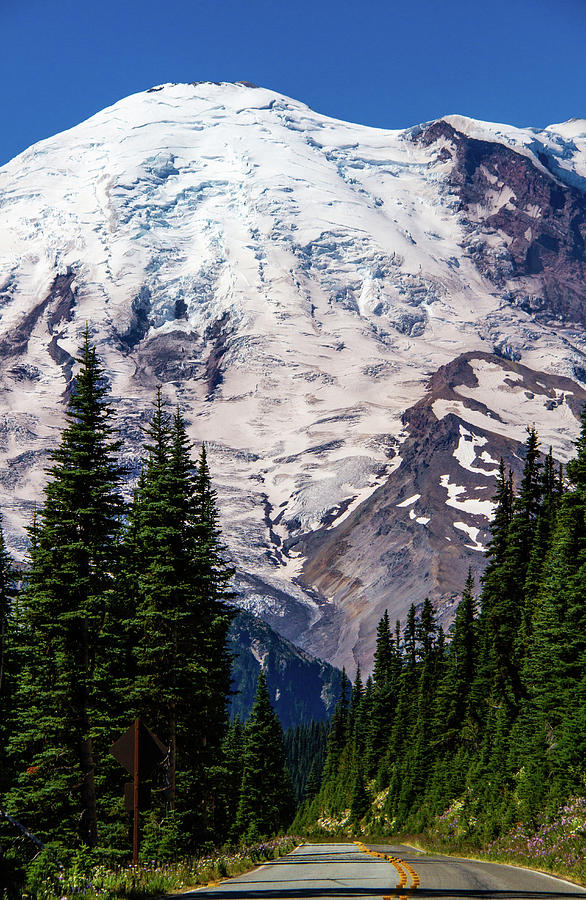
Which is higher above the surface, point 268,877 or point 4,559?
point 4,559

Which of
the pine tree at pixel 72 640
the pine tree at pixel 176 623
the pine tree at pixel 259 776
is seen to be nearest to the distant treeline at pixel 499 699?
the pine tree at pixel 259 776

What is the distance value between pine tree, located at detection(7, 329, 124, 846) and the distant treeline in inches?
579

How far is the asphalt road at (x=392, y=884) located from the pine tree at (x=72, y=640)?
7774 mm

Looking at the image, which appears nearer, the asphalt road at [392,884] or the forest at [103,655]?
the asphalt road at [392,884]

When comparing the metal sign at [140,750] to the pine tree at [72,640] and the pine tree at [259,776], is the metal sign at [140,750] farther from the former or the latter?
the pine tree at [259,776]

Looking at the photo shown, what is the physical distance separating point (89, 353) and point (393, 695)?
84323 millimetres

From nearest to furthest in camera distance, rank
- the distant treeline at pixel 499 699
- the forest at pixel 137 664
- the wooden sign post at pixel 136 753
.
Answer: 1. the wooden sign post at pixel 136 753
2. the forest at pixel 137 664
3. the distant treeline at pixel 499 699

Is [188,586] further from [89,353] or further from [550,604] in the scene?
[550,604]

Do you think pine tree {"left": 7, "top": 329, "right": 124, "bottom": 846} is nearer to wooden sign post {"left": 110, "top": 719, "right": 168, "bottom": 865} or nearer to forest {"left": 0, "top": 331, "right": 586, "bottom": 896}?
forest {"left": 0, "top": 331, "right": 586, "bottom": 896}

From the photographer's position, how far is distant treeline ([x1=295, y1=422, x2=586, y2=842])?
41250 millimetres

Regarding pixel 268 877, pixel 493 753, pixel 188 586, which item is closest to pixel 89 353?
pixel 188 586

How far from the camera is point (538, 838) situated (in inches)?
1292

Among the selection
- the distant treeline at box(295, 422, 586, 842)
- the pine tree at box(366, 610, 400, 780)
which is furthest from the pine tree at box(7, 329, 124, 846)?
the pine tree at box(366, 610, 400, 780)

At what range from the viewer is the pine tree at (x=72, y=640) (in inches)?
1286
